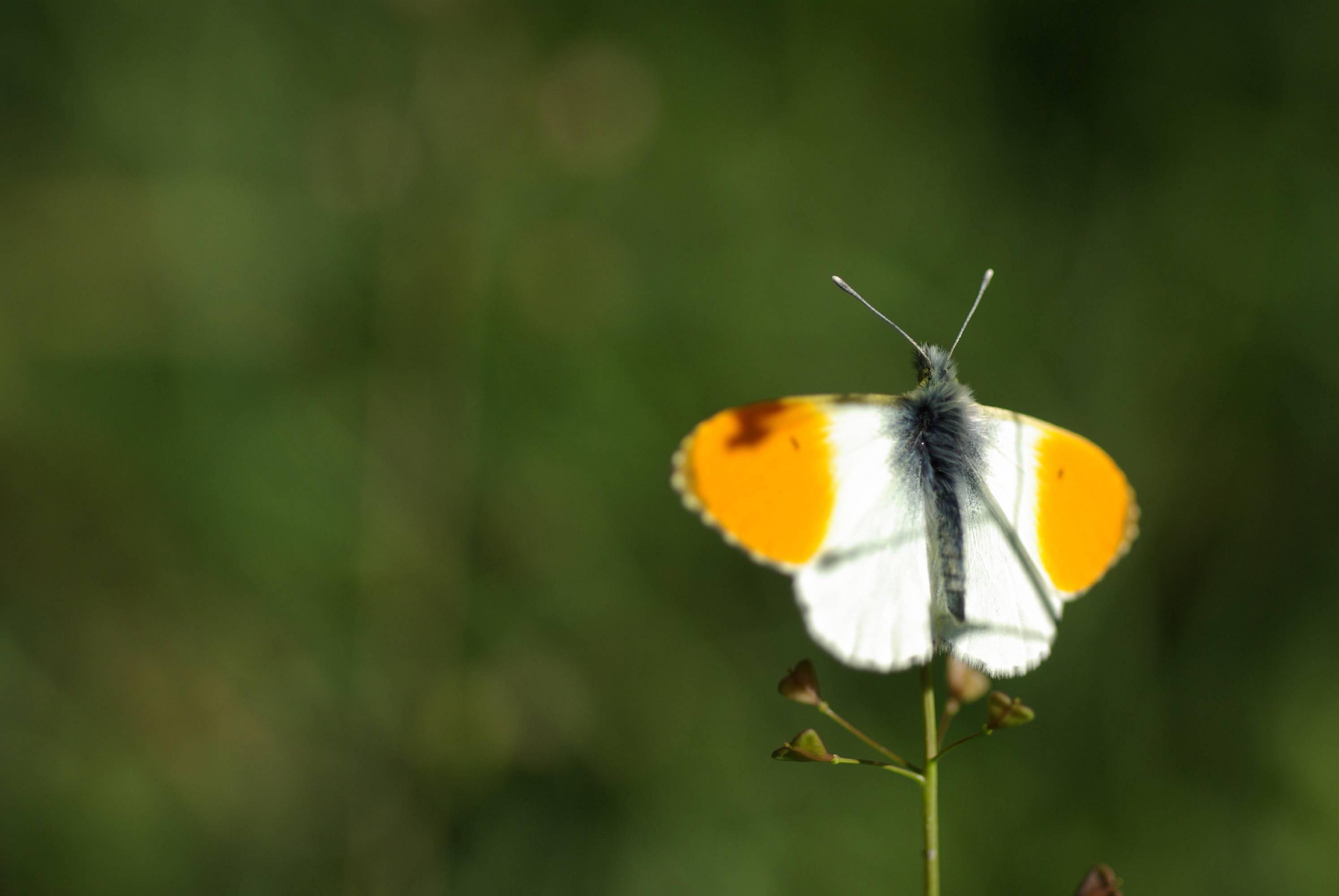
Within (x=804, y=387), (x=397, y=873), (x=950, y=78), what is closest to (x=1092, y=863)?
(x=804, y=387)

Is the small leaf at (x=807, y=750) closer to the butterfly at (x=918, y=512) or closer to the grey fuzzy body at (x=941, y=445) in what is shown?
the butterfly at (x=918, y=512)

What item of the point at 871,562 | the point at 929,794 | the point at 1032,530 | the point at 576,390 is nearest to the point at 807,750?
the point at 929,794

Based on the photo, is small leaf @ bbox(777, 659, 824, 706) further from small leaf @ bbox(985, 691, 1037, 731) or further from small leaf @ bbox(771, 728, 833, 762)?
small leaf @ bbox(985, 691, 1037, 731)

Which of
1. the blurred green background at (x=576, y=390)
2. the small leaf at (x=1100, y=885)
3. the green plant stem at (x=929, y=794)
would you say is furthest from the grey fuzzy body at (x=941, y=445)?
the blurred green background at (x=576, y=390)

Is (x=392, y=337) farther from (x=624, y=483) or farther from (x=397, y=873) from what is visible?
(x=397, y=873)

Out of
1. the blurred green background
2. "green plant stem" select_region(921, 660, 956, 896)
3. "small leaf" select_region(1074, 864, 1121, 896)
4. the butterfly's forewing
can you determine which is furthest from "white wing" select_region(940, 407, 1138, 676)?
the blurred green background

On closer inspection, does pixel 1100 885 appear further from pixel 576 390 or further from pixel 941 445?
pixel 576 390
